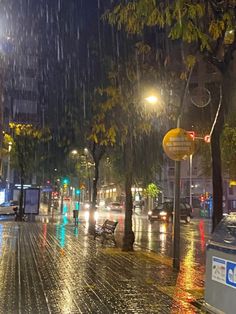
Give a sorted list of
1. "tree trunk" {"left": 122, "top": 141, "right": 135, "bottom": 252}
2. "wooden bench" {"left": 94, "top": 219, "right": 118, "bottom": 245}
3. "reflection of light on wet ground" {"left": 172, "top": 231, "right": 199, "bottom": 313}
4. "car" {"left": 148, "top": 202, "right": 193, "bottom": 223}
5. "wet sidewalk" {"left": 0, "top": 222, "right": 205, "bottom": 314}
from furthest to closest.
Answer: "car" {"left": 148, "top": 202, "right": 193, "bottom": 223} → "wooden bench" {"left": 94, "top": 219, "right": 118, "bottom": 245} → "tree trunk" {"left": 122, "top": 141, "right": 135, "bottom": 252} → "reflection of light on wet ground" {"left": 172, "top": 231, "right": 199, "bottom": 313} → "wet sidewalk" {"left": 0, "top": 222, "right": 205, "bottom": 314}

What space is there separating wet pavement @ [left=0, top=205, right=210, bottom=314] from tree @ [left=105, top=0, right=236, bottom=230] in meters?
2.04

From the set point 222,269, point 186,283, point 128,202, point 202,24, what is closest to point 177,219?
point 186,283

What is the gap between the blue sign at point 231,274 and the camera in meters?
4.84

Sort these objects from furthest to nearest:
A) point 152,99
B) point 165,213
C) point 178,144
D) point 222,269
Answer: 1. point 165,213
2. point 152,99
3. point 178,144
4. point 222,269

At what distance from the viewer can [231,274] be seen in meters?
4.89

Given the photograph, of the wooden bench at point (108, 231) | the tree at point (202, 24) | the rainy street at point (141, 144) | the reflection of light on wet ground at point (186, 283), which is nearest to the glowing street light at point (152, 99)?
the rainy street at point (141, 144)

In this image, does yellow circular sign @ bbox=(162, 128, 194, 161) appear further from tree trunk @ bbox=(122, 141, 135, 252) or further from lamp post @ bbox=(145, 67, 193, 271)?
tree trunk @ bbox=(122, 141, 135, 252)

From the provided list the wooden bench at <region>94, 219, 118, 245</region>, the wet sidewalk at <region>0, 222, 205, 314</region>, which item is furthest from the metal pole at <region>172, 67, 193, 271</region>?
the wooden bench at <region>94, 219, 118, 245</region>

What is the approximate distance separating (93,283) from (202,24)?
544 centimetres

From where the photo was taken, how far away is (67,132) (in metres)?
24.2

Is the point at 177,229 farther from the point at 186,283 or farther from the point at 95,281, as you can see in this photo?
the point at 95,281

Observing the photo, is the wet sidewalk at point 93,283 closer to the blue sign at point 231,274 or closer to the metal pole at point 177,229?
the metal pole at point 177,229

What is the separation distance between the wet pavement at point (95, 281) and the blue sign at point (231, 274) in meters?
3.01

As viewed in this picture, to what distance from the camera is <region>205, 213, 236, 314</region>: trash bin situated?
4898 millimetres
